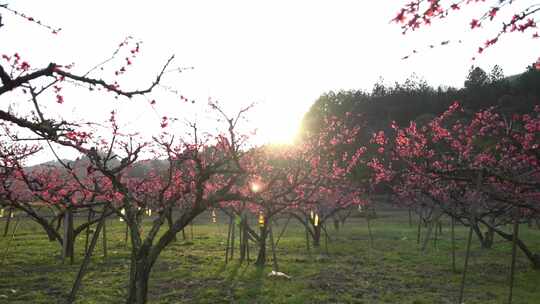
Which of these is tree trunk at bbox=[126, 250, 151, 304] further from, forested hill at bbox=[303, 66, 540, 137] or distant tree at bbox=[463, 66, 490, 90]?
distant tree at bbox=[463, 66, 490, 90]

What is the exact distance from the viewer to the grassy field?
461 inches

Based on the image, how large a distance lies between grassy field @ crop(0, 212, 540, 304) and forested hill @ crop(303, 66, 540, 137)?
43518mm

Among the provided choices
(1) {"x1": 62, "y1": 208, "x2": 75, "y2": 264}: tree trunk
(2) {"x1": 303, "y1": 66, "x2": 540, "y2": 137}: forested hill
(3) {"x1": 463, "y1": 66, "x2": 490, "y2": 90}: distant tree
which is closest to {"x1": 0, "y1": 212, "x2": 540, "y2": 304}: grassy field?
(1) {"x1": 62, "y1": 208, "x2": 75, "y2": 264}: tree trunk

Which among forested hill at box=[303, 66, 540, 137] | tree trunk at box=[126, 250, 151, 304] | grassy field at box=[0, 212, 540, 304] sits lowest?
grassy field at box=[0, 212, 540, 304]

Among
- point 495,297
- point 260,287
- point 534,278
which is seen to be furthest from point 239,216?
point 534,278

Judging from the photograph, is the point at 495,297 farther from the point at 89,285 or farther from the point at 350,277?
the point at 89,285

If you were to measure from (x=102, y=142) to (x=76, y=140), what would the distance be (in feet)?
20.4

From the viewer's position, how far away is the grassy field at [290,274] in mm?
11711

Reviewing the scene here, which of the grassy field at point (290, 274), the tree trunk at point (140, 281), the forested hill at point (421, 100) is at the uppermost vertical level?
the forested hill at point (421, 100)

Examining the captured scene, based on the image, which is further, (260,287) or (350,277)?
(350,277)

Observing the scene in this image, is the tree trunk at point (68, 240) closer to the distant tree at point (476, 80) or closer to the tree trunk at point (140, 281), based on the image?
the tree trunk at point (140, 281)

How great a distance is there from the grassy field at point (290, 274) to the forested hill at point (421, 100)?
4352 cm

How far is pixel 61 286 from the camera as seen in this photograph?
1291 centimetres

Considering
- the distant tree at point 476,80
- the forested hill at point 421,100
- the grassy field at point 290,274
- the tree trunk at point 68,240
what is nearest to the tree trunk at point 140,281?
the grassy field at point 290,274
